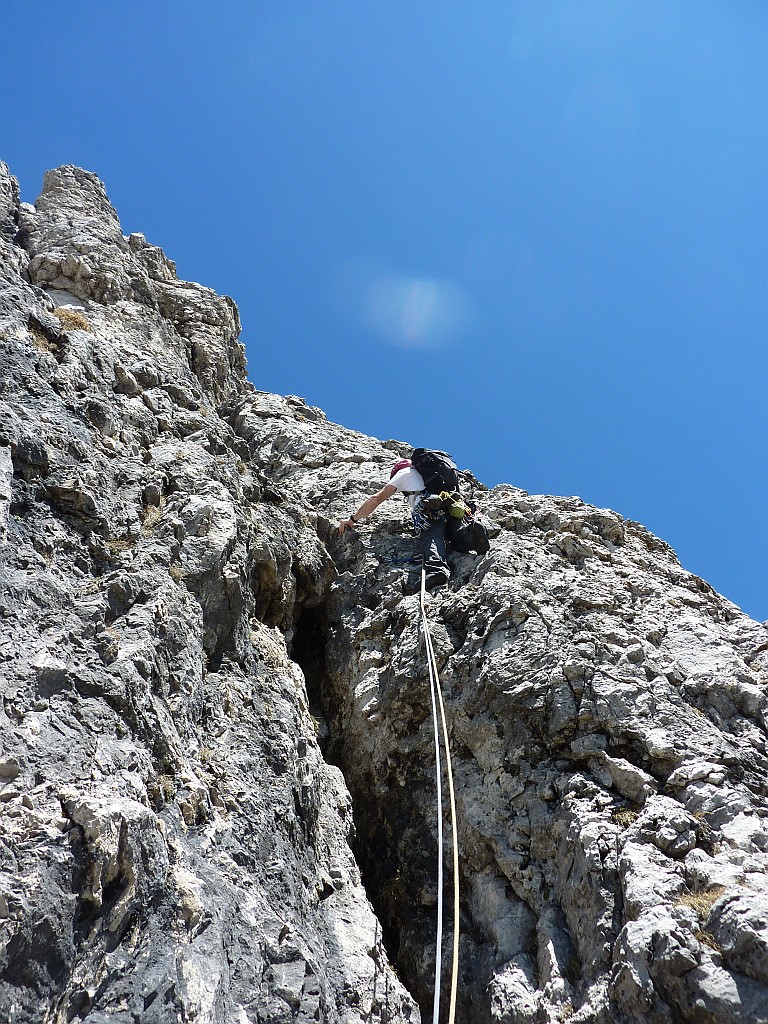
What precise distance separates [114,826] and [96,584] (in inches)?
105

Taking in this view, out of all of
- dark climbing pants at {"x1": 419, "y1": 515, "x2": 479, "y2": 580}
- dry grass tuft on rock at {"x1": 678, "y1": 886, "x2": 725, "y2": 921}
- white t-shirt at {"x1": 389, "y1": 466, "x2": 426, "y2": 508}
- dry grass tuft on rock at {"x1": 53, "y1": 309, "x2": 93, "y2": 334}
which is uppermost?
white t-shirt at {"x1": 389, "y1": 466, "x2": 426, "y2": 508}

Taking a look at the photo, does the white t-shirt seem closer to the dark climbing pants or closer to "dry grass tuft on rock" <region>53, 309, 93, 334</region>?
the dark climbing pants

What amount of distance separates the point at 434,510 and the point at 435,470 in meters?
0.79

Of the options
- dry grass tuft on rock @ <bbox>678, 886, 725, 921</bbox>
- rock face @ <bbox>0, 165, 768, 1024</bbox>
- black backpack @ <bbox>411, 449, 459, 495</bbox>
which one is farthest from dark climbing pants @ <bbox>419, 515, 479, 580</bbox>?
dry grass tuft on rock @ <bbox>678, 886, 725, 921</bbox>

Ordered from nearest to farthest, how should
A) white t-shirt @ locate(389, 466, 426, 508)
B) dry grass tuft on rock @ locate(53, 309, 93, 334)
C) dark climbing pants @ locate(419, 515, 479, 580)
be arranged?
dry grass tuft on rock @ locate(53, 309, 93, 334)
dark climbing pants @ locate(419, 515, 479, 580)
white t-shirt @ locate(389, 466, 426, 508)

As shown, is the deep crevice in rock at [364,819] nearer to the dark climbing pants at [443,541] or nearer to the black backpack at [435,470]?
the dark climbing pants at [443,541]

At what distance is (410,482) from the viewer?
41.0ft

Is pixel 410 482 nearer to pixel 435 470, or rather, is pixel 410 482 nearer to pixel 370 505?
pixel 435 470

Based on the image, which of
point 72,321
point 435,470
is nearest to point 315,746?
point 435,470

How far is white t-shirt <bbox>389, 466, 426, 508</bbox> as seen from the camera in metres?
12.5

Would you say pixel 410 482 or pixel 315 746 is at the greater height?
pixel 410 482

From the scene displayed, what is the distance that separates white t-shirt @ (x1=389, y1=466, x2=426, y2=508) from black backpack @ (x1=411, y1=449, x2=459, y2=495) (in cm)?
11

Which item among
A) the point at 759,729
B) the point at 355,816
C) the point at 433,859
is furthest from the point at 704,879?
the point at 355,816

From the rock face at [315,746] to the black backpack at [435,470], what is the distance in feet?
3.72
